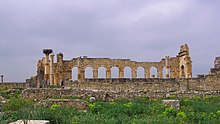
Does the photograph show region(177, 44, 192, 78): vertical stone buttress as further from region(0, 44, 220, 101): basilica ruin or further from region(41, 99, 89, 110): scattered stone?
region(41, 99, 89, 110): scattered stone

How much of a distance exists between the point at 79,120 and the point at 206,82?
23128 mm

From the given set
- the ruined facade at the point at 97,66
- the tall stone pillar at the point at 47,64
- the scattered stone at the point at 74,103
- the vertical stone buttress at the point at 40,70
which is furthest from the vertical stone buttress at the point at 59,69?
the scattered stone at the point at 74,103

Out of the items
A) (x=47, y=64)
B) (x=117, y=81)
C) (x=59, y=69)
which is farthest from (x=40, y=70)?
(x=117, y=81)

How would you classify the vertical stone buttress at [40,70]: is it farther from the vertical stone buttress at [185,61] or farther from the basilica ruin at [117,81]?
the vertical stone buttress at [185,61]

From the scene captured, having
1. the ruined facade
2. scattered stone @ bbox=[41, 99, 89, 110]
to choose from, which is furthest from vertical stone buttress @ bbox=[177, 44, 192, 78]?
scattered stone @ bbox=[41, 99, 89, 110]

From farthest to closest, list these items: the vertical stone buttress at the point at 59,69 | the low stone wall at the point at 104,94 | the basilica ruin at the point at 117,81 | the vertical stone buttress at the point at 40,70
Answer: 1. the vertical stone buttress at the point at 40,70
2. the vertical stone buttress at the point at 59,69
3. the basilica ruin at the point at 117,81
4. the low stone wall at the point at 104,94

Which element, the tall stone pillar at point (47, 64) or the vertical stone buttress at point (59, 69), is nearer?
the tall stone pillar at point (47, 64)

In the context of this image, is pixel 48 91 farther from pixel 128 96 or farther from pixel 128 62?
pixel 128 62

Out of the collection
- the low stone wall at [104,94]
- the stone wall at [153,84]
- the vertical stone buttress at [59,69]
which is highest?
the vertical stone buttress at [59,69]

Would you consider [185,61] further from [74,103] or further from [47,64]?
[74,103]

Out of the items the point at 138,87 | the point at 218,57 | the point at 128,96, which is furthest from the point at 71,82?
the point at 218,57

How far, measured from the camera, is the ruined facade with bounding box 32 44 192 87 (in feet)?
129

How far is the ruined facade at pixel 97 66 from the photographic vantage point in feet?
129

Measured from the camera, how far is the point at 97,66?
41.6 metres
